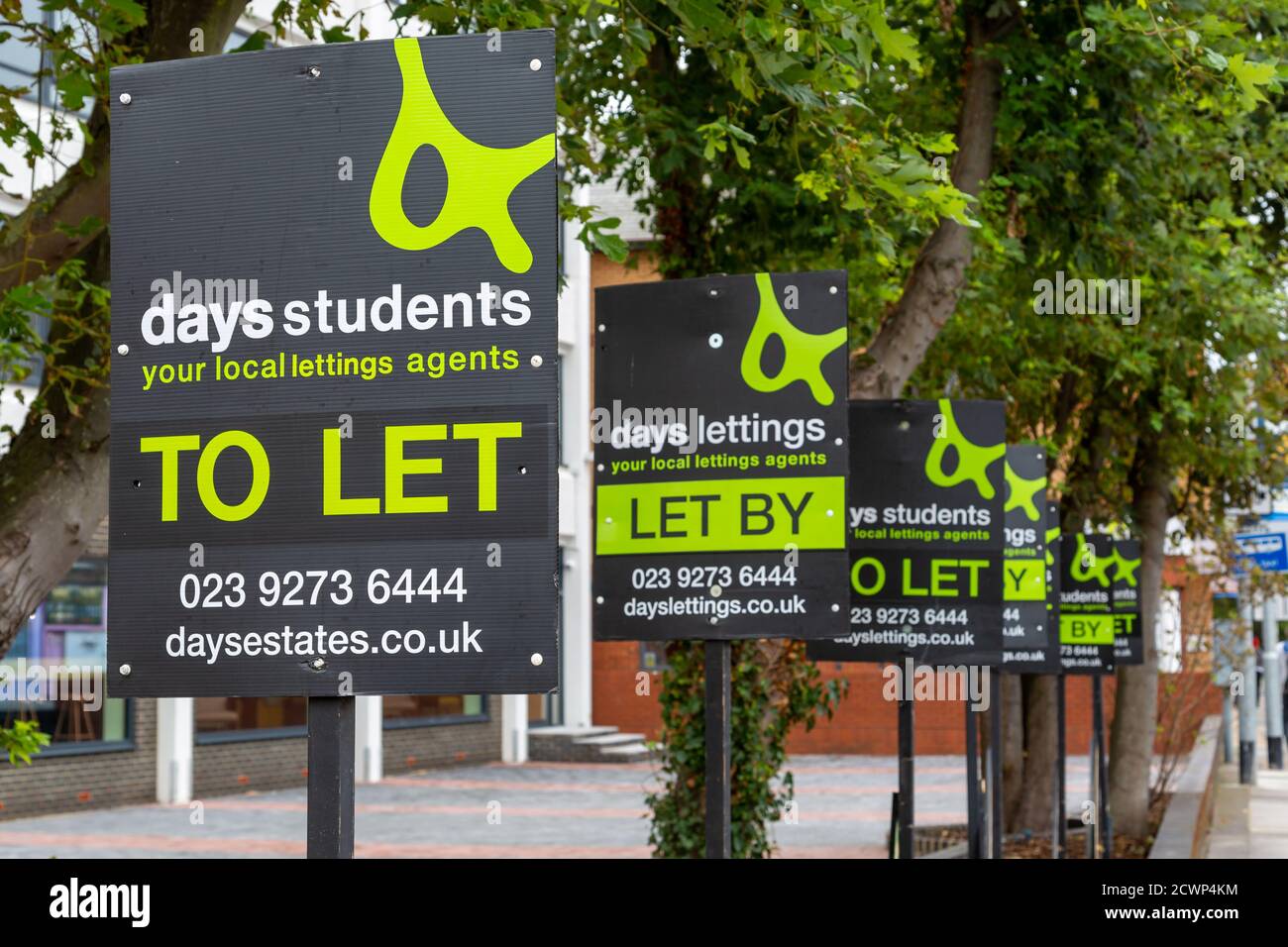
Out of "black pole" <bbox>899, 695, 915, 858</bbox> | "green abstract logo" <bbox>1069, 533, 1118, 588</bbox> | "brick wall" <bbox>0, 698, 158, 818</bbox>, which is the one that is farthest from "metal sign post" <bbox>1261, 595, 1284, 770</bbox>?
"black pole" <bbox>899, 695, 915, 858</bbox>

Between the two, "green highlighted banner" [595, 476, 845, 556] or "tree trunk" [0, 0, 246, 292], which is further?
"tree trunk" [0, 0, 246, 292]

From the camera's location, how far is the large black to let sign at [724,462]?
220 inches

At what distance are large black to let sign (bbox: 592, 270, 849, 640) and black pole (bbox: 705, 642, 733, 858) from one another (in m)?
0.16

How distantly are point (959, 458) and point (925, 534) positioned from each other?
37 centimetres

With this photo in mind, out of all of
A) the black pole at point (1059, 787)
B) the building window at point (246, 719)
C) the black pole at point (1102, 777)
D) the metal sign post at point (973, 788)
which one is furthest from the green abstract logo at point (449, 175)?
the building window at point (246, 719)

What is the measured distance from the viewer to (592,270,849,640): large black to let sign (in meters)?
5.58

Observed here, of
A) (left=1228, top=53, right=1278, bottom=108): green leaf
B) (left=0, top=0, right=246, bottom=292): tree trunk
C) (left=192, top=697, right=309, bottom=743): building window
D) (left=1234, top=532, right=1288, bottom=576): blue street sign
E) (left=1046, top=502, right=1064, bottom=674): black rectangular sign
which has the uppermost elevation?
(left=1228, top=53, right=1278, bottom=108): green leaf

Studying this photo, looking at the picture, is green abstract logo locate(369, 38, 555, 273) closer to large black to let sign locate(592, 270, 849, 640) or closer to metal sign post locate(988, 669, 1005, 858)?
large black to let sign locate(592, 270, 849, 640)

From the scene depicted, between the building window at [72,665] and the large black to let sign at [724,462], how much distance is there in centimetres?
1495

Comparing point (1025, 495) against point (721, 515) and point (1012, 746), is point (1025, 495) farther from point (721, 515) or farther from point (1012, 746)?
point (1012, 746)

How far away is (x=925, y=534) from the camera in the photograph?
27.0 feet
